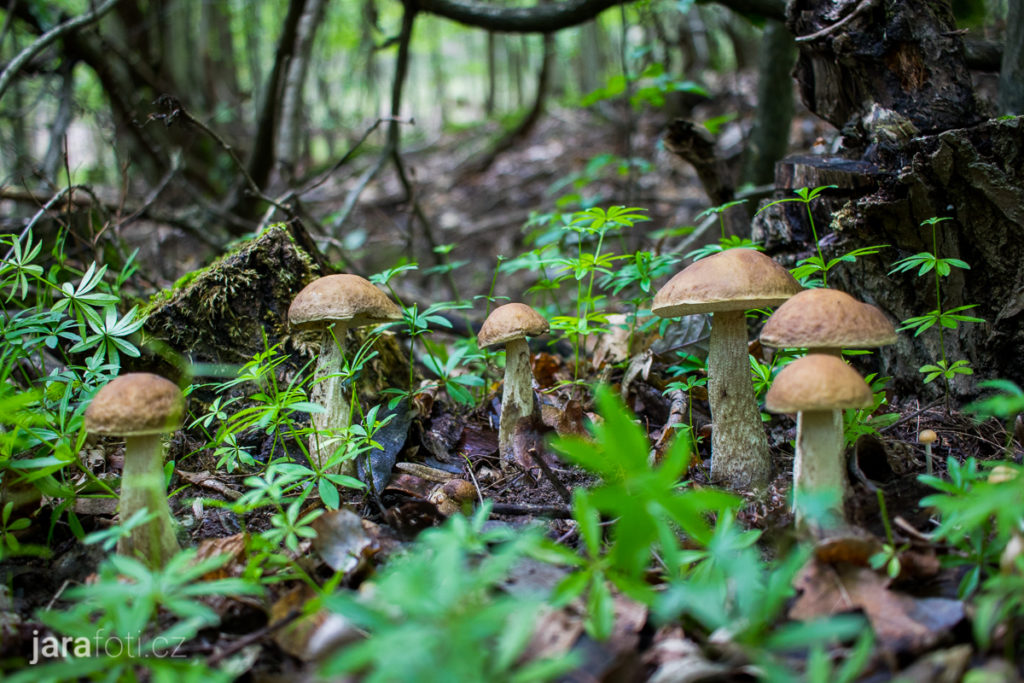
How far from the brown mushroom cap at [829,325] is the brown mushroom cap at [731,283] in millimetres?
219

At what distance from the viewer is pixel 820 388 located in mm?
2170

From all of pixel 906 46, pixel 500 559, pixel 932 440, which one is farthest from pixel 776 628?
pixel 906 46

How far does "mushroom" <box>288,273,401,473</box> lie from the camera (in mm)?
3086

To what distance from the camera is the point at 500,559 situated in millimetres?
1480

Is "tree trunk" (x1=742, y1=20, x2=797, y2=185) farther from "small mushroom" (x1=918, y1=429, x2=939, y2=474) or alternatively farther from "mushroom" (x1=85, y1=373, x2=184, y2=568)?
"mushroom" (x1=85, y1=373, x2=184, y2=568)

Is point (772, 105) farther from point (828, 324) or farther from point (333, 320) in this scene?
point (333, 320)

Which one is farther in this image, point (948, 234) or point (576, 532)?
point (948, 234)

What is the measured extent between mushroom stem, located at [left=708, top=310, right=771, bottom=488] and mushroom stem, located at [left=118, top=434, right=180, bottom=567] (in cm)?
247

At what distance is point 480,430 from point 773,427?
5.84 ft

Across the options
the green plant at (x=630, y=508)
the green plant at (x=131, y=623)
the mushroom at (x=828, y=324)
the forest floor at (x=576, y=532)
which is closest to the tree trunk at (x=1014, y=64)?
the forest floor at (x=576, y=532)

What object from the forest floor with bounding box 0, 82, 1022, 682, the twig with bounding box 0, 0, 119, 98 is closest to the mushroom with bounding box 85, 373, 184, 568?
the forest floor with bounding box 0, 82, 1022, 682

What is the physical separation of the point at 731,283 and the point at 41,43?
5421 millimetres

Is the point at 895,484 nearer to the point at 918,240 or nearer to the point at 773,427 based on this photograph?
the point at 773,427

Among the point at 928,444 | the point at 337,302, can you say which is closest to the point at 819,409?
the point at 928,444
